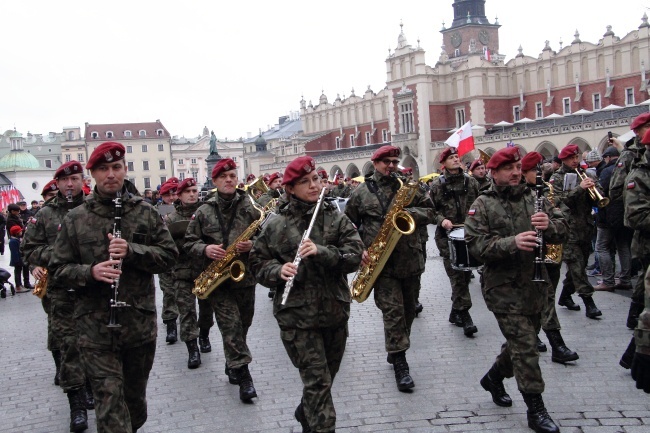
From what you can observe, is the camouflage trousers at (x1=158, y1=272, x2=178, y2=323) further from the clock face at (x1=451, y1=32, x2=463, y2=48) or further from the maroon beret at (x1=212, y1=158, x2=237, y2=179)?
the clock face at (x1=451, y1=32, x2=463, y2=48)

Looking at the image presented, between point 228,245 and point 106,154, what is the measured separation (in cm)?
261

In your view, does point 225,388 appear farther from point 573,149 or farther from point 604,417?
point 573,149

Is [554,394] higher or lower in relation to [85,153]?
lower

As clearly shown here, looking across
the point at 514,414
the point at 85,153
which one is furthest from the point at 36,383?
the point at 85,153

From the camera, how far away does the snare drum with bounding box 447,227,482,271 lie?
8.27m

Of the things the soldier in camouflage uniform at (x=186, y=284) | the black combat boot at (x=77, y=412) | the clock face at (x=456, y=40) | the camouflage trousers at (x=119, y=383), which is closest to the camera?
the camouflage trousers at (x=119, y=383)

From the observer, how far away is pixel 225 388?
290 inches

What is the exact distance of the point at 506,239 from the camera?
5.62m

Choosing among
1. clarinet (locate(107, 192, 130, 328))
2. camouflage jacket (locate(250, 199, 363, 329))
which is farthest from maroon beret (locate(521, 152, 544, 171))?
clarinet (locate(107, 192, 130, 328))

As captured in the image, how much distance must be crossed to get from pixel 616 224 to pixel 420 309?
330cm

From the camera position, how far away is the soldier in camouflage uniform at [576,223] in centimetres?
948

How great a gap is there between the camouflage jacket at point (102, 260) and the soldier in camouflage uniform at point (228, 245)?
6.79 ft

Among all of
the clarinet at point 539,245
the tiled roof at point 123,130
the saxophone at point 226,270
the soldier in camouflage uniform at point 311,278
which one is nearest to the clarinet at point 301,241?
the soldier in camouflage uniform at point 311,278

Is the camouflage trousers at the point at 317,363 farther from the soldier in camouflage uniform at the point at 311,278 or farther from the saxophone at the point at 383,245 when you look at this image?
the saxophone at the point at 383,245
